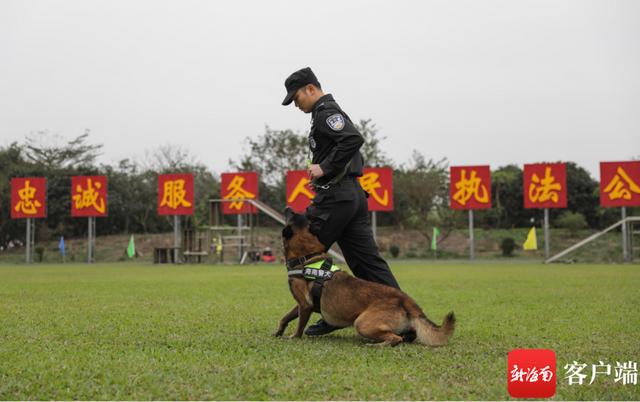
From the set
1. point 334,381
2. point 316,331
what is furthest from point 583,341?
point 334,381

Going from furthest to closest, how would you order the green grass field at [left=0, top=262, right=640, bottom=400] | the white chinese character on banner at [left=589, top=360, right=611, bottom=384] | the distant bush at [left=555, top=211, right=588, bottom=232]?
the distant bush at [left=555, top=211, right=588, bottom=232]
the white chinese character on banner at [left=589, top=360, right=611, bottom=384]
the green grass field at [left=0, top=262, right=640, bottom=400]

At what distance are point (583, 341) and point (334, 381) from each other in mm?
2240

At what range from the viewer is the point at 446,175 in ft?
111

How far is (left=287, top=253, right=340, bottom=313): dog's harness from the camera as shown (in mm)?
4355

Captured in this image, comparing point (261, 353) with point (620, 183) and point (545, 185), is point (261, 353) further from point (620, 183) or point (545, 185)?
point (620, 183)

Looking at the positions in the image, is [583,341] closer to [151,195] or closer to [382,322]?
[382,322]

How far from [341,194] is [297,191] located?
2124cm

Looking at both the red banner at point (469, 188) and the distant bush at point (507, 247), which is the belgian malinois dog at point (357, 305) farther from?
the distant bush at point (507, 247)

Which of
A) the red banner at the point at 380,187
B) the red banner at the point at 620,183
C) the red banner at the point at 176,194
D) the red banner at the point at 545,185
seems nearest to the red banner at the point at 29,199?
the red banner at the point at 176,194

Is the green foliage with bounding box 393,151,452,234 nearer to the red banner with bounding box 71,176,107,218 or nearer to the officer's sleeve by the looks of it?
the red banner with bounding box 71,176,107,218

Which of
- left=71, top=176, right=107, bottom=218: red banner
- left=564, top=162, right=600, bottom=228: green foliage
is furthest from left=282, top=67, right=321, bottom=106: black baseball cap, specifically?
left=564, top=162, right=600, bottom=228: green foliage

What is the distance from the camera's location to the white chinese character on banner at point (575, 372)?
10.2ft

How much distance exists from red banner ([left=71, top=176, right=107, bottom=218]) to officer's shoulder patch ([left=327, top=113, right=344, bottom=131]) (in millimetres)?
26127

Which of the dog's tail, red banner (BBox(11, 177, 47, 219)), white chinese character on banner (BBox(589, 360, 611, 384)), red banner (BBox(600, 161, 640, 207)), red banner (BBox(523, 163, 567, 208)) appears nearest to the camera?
white chinese character on banner (BBox(589, 360, 611, 384))
